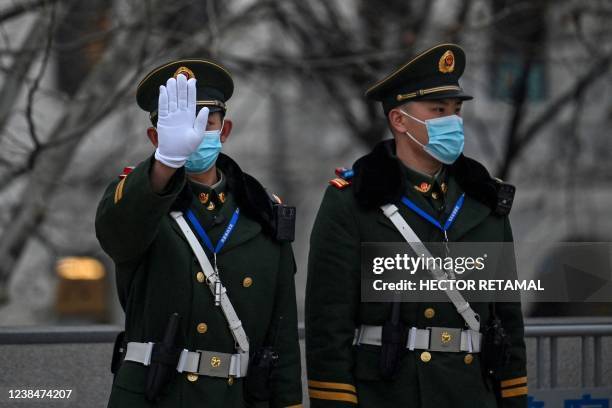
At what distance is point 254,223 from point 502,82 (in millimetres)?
9132

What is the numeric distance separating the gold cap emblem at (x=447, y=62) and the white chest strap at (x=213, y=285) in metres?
1.29

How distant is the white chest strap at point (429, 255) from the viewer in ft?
14.6

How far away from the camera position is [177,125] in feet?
12.3

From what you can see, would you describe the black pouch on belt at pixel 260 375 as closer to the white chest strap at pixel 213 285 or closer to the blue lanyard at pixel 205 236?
the white chest strap at pixel 213 285

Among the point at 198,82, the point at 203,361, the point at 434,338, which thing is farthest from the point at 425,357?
the point at 198,82

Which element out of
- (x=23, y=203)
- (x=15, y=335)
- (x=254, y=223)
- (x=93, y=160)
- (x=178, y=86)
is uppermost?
(x=93, y=160)

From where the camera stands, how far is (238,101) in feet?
56.7

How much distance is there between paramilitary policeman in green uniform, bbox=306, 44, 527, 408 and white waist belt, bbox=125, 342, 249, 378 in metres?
0.40

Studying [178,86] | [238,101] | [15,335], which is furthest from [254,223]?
[238,101]

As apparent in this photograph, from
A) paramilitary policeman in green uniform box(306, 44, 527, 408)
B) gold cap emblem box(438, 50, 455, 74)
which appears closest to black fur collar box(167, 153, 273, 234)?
paramilitary policeman in green uniform box(306, 44, 527, 408)

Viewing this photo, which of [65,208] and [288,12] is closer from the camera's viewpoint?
[288,12]

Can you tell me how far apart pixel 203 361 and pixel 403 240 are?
0.94 metres

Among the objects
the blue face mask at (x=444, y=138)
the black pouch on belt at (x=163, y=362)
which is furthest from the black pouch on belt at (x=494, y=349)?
the black pouch on belt at (x=163, y=362)

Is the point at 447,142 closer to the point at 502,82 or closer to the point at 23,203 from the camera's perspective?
the point at 23,203
